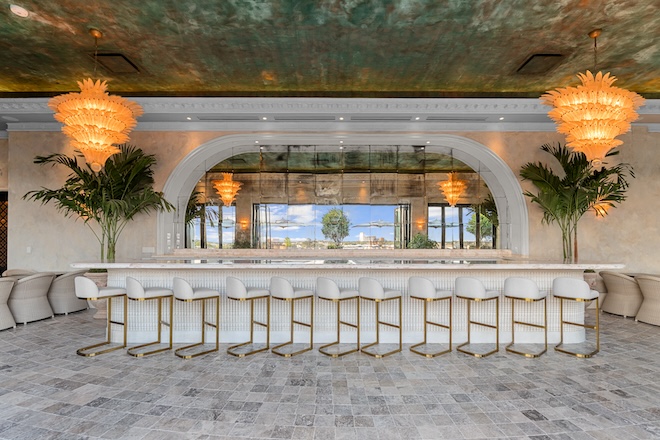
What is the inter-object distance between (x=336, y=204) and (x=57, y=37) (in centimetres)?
503

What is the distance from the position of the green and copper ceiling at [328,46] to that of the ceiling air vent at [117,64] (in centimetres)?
2

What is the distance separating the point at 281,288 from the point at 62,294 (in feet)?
14.4

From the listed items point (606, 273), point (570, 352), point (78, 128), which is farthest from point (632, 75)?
point (78, 128)

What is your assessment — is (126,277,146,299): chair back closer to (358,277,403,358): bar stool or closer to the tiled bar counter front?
the tiled bar counter front

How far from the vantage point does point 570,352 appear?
14.3 feet

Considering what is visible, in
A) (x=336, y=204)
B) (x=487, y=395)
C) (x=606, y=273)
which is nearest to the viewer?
(x=487, y=395)

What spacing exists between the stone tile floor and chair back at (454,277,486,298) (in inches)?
28.6

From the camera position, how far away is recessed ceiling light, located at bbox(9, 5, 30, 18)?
4.00m

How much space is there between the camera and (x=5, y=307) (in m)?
5.43

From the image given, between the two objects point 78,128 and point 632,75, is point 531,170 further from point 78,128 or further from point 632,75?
point 78,128

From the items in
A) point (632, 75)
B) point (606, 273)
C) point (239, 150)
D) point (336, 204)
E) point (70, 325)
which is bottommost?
point (70, 325)

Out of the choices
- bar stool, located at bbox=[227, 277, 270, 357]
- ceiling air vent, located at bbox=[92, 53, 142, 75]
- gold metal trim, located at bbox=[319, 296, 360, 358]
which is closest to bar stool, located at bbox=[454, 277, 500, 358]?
gold metal trim, located at bbox=[319, 296, 360, 358]

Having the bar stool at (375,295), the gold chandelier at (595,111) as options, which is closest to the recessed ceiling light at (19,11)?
the bar stool at (375,295)

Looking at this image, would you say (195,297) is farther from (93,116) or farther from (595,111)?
(595,111)
